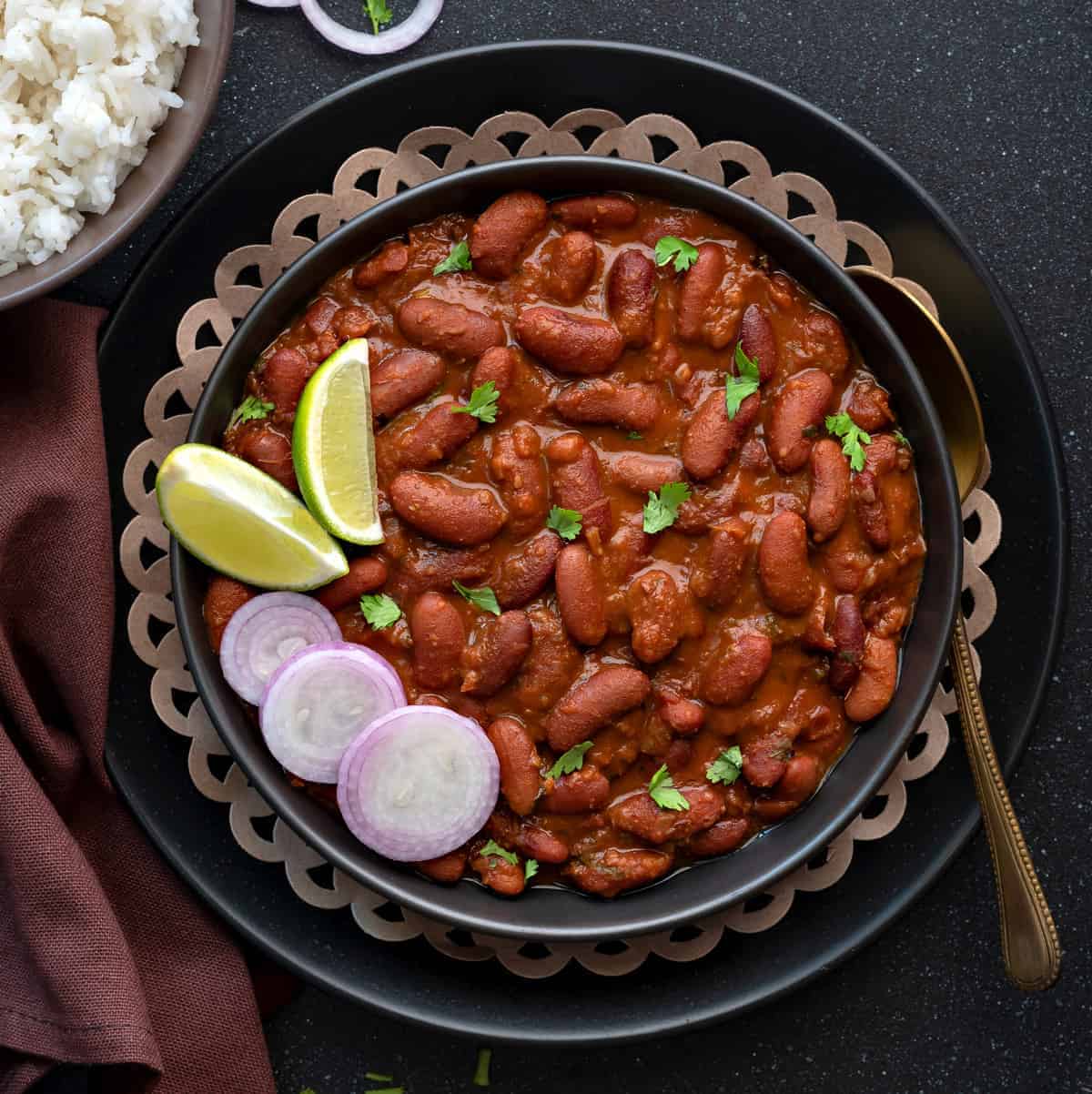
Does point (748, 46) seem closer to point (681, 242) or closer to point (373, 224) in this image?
point (681, 242)

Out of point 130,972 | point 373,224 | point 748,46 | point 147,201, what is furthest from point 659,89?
point 130,972

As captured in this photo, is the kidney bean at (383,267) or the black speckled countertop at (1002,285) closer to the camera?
the kidney bean at (383,267)

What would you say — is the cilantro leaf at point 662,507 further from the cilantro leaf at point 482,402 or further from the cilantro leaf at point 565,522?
the cilantro leaf at point 482,402

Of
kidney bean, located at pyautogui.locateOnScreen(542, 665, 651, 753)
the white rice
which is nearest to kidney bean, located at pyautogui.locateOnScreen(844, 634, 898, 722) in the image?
kidney bean, located at pyautogui.locateOnScreen(542, 665, 651, 753)

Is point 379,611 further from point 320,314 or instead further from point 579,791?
point 320,314

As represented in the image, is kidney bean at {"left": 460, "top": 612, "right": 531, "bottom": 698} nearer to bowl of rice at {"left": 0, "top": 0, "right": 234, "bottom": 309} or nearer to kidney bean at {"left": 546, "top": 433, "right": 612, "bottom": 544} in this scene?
kidney bean at {"left": 546, "top": 433, "right": 612, "bottom": 544}

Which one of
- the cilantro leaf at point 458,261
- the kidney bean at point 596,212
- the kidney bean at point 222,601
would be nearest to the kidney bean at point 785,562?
the kidney bean at point 596,212
